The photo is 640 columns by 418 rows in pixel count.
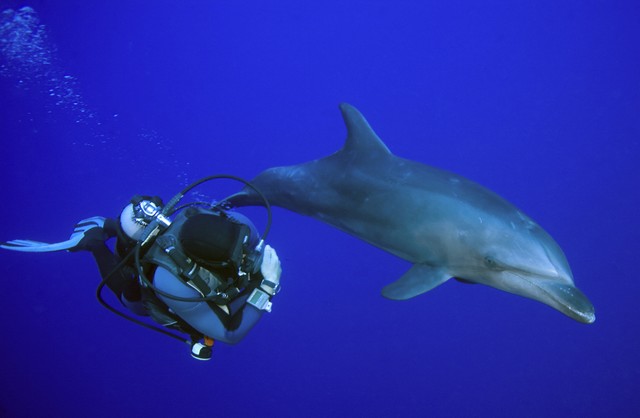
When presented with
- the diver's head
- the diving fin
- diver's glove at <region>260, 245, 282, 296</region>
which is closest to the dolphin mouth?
diver's glove at <region>260, 245, 282, 296</region>

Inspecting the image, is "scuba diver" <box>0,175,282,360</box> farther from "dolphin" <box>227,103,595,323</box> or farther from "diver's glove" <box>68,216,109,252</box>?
"dolphin" <box>227,103,595,323</box>

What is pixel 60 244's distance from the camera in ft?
13.0

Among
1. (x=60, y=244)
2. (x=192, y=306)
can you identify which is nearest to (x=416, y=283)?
(x=192, y=306)

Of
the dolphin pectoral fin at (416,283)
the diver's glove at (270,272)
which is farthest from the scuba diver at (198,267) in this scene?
the dolphin pectoral fin at (416,283)

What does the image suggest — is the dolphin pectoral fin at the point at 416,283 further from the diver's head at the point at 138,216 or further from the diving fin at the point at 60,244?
the diving fin at the point at 60,244

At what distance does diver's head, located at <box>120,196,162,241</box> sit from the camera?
136 inches

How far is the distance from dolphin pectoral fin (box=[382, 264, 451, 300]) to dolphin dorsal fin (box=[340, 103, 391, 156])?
4.59 feet

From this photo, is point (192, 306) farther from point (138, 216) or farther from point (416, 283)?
point (416, 283)

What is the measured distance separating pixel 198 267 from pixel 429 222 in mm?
2452

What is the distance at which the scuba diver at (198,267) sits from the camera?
286 cm

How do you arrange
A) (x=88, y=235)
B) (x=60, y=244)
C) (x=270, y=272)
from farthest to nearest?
(x=88, y=235), (x=60, y=244), (x=270, y=272)

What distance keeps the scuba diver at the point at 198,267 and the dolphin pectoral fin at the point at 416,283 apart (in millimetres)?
1390

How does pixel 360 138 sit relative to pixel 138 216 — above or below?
above

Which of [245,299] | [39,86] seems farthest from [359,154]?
[39,86]
